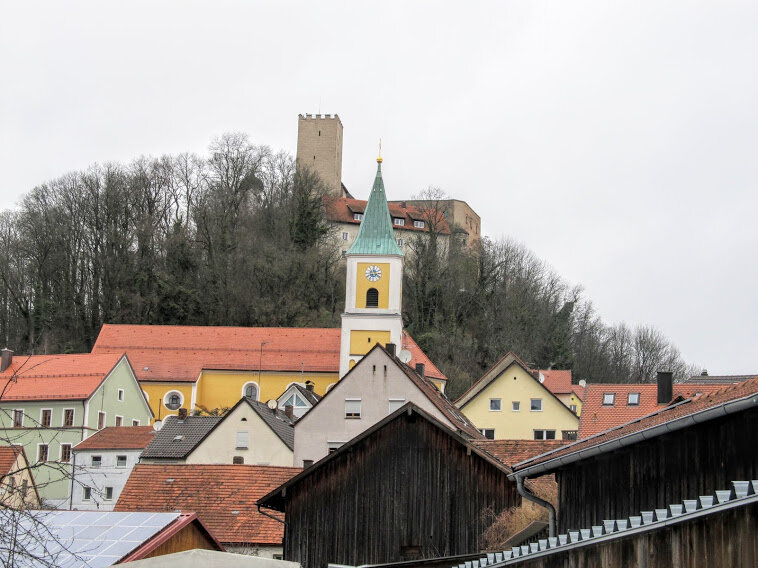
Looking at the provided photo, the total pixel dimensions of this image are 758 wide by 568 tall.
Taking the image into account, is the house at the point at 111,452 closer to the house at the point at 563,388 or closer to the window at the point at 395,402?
the window at the point at 395,402

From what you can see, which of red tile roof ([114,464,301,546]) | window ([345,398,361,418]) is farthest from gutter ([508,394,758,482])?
window ([345,398,361,418])

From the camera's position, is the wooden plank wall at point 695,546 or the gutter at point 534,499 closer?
the wooden plank wall at point 695,546

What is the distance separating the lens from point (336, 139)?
115938 mm

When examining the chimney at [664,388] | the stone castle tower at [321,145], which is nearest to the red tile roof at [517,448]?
the chimney at [664,388]

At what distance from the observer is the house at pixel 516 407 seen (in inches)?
2344

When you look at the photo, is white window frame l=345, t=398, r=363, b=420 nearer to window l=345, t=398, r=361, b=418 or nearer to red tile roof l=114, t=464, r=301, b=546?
window l=345, t=398, r=361, b=418

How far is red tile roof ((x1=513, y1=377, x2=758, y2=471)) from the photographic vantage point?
12.4 meters

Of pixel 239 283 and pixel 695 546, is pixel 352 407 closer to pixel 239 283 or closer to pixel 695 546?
pixel 695 546

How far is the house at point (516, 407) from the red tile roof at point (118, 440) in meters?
16.6

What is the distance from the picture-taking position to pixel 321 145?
116m

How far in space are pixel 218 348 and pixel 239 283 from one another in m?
10.8

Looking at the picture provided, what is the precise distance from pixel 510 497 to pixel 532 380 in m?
35.2

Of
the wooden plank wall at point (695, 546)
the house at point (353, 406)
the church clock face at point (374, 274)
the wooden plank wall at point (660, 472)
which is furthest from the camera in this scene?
the church clock face at point (374, 274)

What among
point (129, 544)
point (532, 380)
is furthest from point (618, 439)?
point (532, 380)
